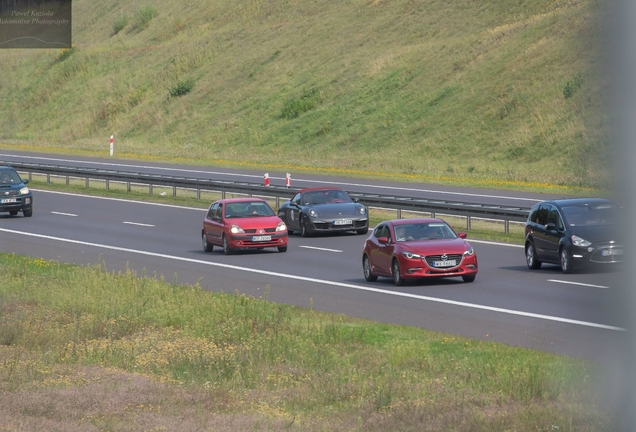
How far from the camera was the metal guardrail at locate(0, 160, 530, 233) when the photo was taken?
29.0m

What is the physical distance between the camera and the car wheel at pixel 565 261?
64.9ft

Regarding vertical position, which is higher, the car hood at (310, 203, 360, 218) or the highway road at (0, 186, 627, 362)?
the car hood at (310, 203, 360, 218)

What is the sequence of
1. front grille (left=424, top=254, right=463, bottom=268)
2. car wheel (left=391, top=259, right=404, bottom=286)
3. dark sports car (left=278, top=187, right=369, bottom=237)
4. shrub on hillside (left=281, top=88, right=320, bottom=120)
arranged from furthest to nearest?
shrub on hillside (left=281, top=88, right=320, bottom=120), dark sports car (left=278, top=187, right=369, bottom=237), car wheel (left=391, top=259, right=404, bottom=286), front grille (left=424, top=254, right=463, bottom=268)

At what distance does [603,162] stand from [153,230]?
1192 inches

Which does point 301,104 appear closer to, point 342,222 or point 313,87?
point 313,87

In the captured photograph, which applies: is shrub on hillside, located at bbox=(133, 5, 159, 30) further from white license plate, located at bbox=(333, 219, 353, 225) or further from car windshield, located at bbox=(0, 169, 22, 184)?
white license plate, located at bbox=(333, 219, 353, 225)

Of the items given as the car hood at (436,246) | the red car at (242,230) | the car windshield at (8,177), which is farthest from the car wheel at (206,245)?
the car windshield at (8,177)

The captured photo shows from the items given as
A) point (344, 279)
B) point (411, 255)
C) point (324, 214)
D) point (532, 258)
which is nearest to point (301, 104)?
point (324, 214)

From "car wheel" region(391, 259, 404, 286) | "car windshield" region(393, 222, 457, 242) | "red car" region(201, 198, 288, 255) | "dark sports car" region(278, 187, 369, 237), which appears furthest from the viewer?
"dark sports car" region(278, 187, 369, 237)

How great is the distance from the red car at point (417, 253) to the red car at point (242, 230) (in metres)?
5.59

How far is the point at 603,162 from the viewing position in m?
2.35

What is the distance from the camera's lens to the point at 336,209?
30.7m

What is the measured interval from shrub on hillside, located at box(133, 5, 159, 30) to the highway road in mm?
67227

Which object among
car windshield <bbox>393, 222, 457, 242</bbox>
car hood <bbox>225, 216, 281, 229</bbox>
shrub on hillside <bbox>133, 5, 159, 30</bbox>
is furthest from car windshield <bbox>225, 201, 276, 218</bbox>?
shrub on hillside <bbox>133, 5, 159, 30</bbox>
